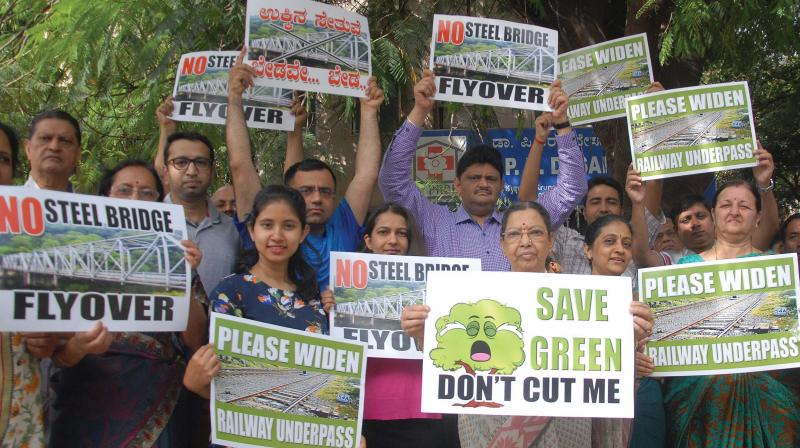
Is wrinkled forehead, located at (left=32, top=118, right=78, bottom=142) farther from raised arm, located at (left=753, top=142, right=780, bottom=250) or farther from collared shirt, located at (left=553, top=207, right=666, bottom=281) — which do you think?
raised arm, located at (left=753, top=142, right=780, bottom=250)

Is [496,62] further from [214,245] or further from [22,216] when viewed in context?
[22,216]

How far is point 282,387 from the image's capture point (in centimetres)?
324

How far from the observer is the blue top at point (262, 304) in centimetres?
330

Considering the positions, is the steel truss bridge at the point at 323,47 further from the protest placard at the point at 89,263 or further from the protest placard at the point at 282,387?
the protest placard at the point at 282,387

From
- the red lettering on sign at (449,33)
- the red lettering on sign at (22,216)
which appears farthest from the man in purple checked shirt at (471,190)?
the red lettering on sign at (22,216)

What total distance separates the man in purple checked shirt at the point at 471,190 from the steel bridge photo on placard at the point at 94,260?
1.53m

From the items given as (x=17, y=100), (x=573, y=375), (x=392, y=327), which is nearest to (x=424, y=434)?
(x=392, y=327)

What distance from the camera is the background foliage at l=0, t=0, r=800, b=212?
17.0 ft

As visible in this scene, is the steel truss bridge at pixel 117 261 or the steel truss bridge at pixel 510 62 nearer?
the steel truss bridge at pixel 117 261

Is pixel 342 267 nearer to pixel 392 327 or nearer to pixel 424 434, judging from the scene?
pixel 392 327

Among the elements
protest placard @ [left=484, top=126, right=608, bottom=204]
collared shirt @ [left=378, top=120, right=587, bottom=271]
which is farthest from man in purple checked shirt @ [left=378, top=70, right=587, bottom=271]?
protest placard @ [left=484, top=126, right=608, bottom=204]

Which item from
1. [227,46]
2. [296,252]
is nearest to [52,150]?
[296,252]

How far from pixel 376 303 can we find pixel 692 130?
214cm

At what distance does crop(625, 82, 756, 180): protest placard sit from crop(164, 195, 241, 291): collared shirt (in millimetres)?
2224
